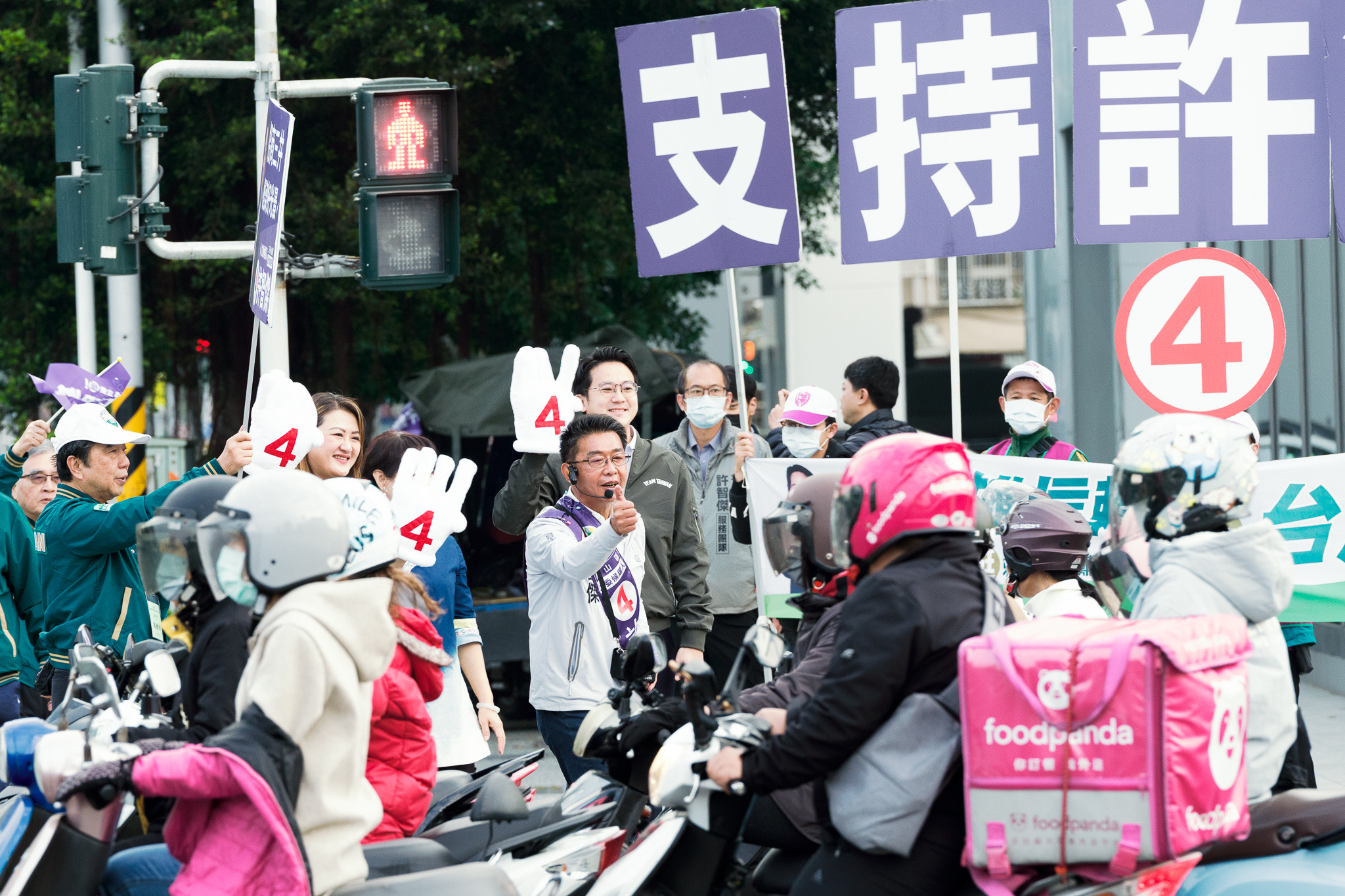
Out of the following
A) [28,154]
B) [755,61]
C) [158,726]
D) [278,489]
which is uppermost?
[28,154]

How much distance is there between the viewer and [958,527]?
311 cm

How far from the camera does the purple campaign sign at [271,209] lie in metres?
7.01

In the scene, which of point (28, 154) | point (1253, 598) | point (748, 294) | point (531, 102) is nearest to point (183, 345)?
point (28, 154)

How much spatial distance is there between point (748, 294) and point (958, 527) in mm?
33144

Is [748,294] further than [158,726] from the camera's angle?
Yes

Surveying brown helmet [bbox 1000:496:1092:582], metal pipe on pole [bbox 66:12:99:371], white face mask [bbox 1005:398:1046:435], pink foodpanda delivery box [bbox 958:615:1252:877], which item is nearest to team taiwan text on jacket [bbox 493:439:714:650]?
brown helmet [bbox 1000:496:1092:582]

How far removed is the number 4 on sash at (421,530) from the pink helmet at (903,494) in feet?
6.64

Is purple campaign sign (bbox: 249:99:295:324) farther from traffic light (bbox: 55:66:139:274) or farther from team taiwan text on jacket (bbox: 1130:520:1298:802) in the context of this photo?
team taiwan text on jacket (bbox: 1130:520:1298:802)

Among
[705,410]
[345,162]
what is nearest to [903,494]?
[705,410]

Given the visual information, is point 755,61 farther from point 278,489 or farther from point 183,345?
point 183,345

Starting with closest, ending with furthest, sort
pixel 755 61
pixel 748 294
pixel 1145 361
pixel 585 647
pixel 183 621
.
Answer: pixel 183 621 → pixel 585 647 → pixel 1145 361 → pixel 755 61 → pixel 748 294

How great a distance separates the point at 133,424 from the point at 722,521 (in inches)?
246

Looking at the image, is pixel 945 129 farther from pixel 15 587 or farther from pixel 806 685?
pixel 15 587

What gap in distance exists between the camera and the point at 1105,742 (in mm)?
2781
